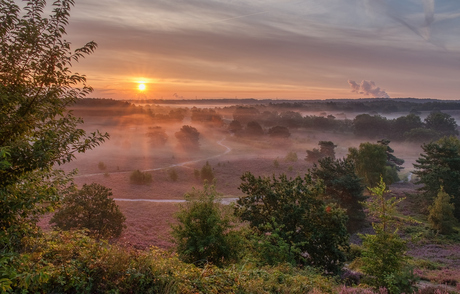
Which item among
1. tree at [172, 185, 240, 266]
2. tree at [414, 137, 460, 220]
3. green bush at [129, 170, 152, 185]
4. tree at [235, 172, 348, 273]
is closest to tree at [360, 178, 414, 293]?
tree at [235, 172, 348, 273]

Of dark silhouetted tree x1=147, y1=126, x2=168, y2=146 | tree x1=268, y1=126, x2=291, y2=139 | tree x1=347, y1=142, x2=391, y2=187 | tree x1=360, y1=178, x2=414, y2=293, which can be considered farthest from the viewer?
tree x1=268, y1=126, x2=291, y2=139

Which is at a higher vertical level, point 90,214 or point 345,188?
point 345,188

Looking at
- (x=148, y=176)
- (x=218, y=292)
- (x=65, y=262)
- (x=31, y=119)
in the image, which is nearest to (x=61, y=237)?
(x=65, y=262)

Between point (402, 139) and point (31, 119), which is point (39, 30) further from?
point (402, 139)

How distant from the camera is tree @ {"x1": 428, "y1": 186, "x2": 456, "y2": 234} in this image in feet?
92.5

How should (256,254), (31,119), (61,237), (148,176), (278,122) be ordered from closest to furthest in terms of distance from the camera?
(31,119), (61,237), (256,254), (148,176), (278,122)

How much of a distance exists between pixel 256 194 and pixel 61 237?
462 inches

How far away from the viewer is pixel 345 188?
30.0 metres

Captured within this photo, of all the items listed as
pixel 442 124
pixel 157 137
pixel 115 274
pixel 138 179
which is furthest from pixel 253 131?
pixel 115 274

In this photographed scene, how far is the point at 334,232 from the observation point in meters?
15.8

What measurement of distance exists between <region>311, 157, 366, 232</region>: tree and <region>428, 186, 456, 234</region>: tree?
6.78 metres

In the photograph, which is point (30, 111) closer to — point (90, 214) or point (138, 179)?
point (90, 214)

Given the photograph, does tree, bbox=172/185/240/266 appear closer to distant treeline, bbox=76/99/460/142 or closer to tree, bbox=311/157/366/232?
tree, bbox=311/157/366/232

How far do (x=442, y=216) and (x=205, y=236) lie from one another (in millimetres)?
26685
